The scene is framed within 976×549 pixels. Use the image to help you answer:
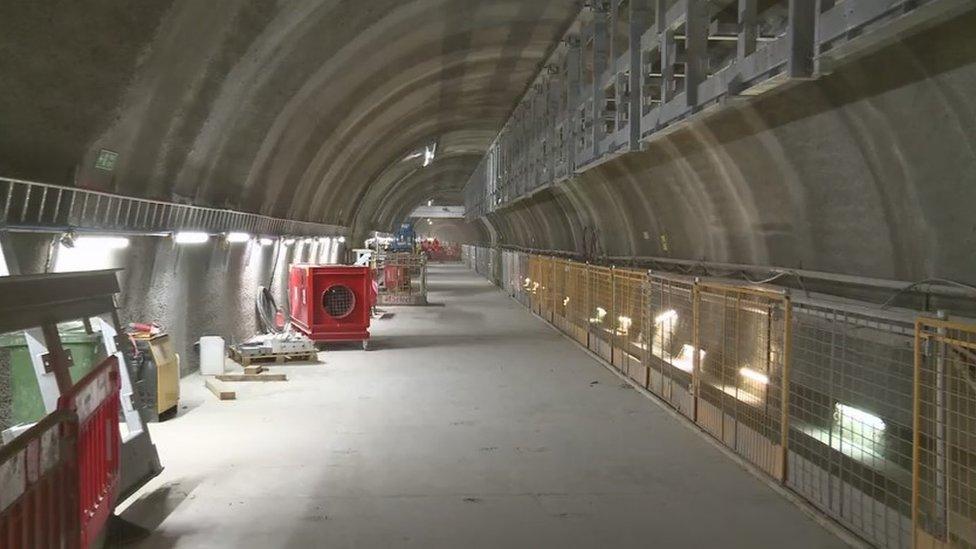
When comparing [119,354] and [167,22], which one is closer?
[119,354]

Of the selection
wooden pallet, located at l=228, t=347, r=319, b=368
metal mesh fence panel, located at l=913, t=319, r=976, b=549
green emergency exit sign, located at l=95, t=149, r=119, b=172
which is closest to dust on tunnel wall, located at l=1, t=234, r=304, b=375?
wooden pallet, located at l=228, t=347, r=319, b=368

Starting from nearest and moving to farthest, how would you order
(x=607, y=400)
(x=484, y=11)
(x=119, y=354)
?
(x=119, y=354) → (x=607, y=400) → (x=484, y=11)

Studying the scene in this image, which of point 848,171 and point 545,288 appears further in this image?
point 545,288

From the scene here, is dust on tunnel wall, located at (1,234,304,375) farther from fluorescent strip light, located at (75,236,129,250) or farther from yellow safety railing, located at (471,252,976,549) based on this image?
yellow safety railing, located at (471,252,976,549)

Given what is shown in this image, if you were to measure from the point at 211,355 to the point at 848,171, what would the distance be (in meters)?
8.58

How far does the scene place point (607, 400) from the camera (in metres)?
9.78

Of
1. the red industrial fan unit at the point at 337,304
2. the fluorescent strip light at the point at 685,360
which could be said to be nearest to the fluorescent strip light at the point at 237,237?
the red industrial fan unit at the point at 337,304

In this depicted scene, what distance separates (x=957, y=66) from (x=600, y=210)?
11448mm

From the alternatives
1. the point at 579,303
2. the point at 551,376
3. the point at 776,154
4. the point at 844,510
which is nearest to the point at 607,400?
the point at 551,376

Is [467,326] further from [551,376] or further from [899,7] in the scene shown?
[899,7]

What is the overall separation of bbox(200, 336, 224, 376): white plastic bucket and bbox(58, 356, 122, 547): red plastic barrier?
20.3 feet

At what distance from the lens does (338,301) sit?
14258 millimetres

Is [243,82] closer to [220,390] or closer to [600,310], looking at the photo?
[220,390]

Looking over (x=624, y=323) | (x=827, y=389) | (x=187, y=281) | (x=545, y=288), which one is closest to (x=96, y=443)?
(x=827, y=389)
